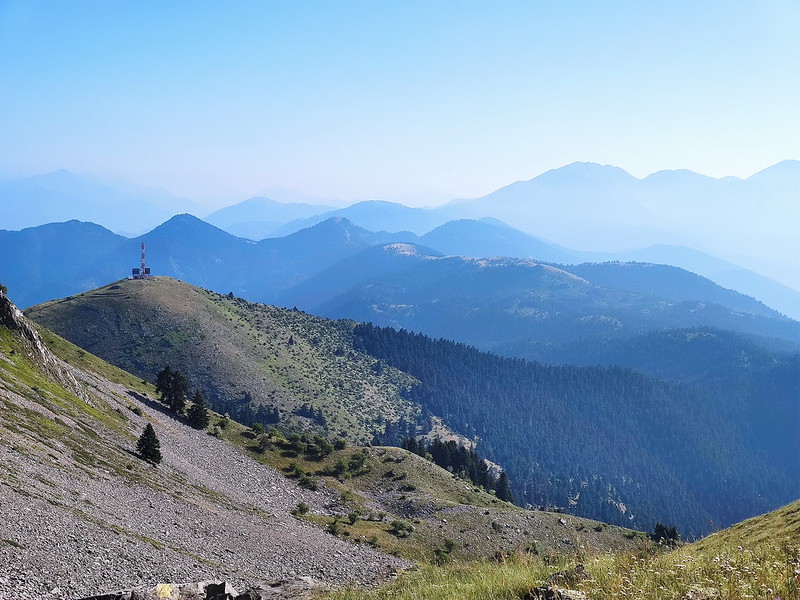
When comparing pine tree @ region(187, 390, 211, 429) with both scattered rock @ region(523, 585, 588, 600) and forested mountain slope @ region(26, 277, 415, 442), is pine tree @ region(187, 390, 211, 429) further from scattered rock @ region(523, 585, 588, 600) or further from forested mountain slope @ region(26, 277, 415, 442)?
scattered rock @ region(523, 585, 588, 600)

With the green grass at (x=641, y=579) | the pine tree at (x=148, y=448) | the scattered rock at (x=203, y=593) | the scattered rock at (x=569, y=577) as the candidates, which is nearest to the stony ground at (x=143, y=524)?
the pine tree at (x=148, y=448)

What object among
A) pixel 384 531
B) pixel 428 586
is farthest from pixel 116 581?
pixel 384 531

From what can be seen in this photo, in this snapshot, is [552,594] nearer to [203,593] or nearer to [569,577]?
[569,577]

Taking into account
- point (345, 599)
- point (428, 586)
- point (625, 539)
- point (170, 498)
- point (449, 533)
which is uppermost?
point (428, 586)

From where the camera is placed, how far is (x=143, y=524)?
108 feet

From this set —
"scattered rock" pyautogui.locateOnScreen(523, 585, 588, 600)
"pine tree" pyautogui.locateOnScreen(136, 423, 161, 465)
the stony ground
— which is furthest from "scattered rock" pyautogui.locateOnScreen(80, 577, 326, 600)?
"pine tree" pyautogui.locateOnScreen(136, 423, 161, 465)

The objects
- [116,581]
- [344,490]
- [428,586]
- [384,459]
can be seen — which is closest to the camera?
[428,586]

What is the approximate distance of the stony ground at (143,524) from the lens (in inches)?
894

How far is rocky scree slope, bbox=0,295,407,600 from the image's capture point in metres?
23.7

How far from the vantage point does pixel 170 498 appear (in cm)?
4112

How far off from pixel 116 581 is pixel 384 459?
191ft

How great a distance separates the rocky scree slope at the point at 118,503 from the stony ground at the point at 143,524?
0.11 metres

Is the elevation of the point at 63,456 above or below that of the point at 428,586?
below

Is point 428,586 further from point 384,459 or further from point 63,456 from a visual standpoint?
point 384,459
